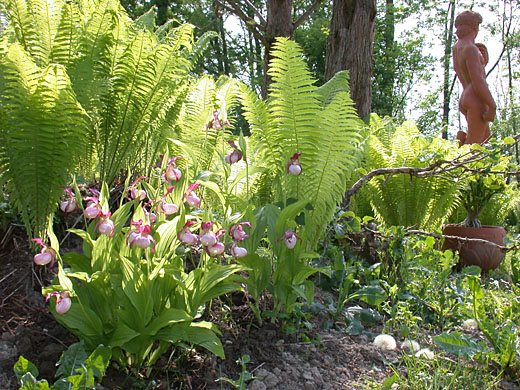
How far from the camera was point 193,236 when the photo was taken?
114 centimetres

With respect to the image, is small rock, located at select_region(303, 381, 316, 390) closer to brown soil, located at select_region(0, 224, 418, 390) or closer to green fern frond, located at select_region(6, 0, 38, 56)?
brown soil, located at select_region(0, 224, 418, 390)

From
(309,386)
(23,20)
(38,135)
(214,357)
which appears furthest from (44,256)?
(23,20)

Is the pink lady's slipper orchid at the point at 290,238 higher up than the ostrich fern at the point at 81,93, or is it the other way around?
the ostrich fern at the point at 81,93

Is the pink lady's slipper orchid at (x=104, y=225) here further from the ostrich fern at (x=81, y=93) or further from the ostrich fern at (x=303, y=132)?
the ostrich fern at (x=303, y=132)

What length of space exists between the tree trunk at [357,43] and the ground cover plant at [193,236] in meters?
2.39

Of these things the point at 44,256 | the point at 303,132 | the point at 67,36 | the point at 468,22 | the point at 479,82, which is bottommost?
the point at 44,256

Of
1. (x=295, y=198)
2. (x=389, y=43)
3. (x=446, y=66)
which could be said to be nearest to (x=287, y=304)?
(x=295, y=198)

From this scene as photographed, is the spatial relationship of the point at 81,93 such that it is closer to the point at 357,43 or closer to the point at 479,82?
the point at 357,43

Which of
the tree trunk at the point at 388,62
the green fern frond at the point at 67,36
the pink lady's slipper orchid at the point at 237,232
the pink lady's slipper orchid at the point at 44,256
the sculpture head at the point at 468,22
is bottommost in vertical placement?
the pink lady's slipper orchid at the point at 44,256

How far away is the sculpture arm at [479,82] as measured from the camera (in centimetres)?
577

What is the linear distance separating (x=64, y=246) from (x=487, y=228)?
9.30ft

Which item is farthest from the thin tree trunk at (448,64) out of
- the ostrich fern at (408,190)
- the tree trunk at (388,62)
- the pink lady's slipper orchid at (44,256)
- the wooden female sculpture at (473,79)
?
the pink lady's slipper orchid at (44,256)

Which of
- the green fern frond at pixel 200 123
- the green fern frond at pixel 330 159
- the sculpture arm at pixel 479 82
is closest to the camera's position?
the green fern frond at pixel 330 159

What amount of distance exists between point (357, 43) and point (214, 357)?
401 cm
